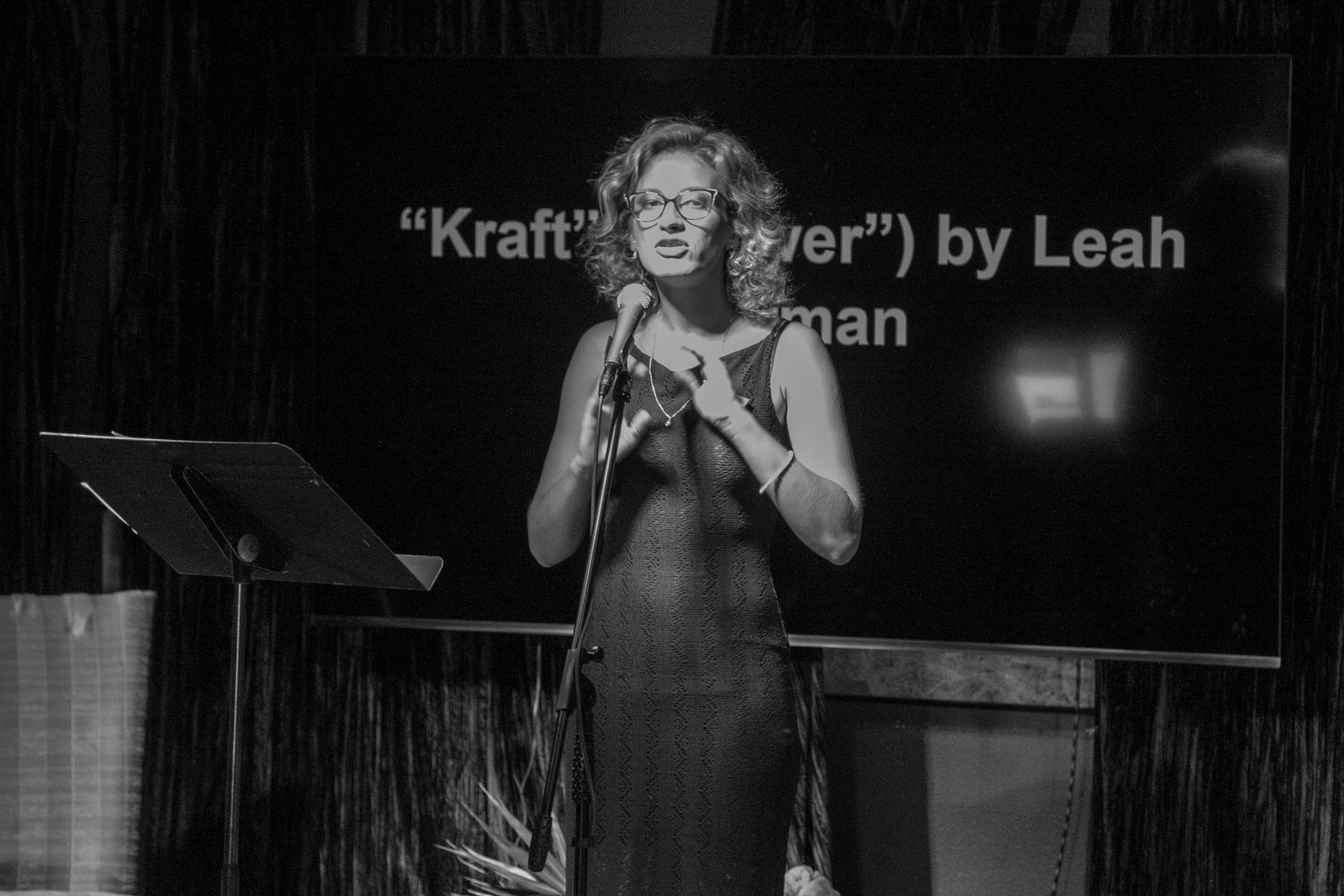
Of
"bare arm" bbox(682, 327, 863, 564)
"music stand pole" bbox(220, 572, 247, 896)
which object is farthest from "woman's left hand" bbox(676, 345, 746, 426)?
"music stand pole" bbox(220, 572, 247, 896)

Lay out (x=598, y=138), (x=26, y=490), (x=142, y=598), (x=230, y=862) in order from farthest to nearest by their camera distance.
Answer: (x=26, y=490)
(x=598, y=138)
(x=142, y=598)
(x=230, y=862)

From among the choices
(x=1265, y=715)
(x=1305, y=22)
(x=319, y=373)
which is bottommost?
(x=1265, y=715)

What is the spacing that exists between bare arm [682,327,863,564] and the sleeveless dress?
0.07 m

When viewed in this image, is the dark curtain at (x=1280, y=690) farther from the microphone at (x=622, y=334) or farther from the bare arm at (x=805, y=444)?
the microphone at (x=622, y=334)

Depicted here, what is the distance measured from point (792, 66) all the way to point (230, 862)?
2213 millimetres

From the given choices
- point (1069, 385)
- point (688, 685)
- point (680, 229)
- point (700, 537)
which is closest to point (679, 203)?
point (680, 229)

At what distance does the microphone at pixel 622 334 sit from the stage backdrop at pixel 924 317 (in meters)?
1.46

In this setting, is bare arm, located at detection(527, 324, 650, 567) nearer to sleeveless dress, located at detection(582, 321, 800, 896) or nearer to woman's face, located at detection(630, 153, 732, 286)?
sleeveless dress, located at detection(582, 321, 800, 896)

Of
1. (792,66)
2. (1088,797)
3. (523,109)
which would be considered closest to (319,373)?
(523,109)

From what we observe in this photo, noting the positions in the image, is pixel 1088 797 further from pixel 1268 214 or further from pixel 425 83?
pixel 425 83

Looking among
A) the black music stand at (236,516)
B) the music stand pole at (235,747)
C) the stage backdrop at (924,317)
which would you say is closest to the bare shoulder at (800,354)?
the black music stand at (236,516)

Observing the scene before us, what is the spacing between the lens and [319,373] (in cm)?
354

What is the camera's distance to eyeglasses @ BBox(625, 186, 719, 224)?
2.21m

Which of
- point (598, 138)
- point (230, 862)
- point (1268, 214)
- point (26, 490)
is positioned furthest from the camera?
point (26, 490)
